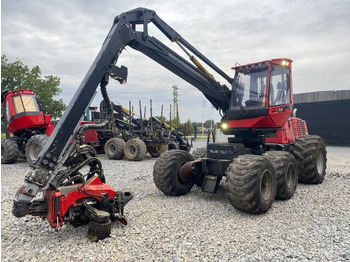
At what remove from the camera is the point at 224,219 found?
4.81m

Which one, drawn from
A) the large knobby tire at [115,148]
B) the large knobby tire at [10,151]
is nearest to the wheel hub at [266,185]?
the large knobby tire at [115,148]

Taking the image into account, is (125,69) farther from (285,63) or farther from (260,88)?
(285,63)

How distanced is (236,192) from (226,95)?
278 cm

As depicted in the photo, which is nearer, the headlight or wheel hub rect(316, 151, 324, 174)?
the headlight

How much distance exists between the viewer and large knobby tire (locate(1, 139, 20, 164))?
1183 centimetres

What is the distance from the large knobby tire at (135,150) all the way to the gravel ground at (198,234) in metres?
6.64

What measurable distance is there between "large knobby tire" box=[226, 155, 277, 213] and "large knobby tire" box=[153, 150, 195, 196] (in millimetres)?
1447

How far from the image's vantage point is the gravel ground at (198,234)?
140 inches

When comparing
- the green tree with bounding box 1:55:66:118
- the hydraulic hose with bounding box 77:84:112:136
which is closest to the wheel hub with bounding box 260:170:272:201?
the hydraulic hose with bounding box 77:84:112:136

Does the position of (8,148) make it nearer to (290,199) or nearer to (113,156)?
(113,156)

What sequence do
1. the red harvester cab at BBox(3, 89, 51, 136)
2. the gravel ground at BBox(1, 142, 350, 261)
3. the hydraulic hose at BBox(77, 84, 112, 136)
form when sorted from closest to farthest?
the gravel ground at BBox(1, 142, 350, 261) → the hydraulic hose at BBox(77, 84, 112, 136) → the red harvester cab at BBox(3, 89, 51, 136)

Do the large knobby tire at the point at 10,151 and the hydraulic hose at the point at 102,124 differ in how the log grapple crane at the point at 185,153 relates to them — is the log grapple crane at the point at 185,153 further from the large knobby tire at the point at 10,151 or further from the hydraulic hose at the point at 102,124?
the large knobby tire at the point at 10,151

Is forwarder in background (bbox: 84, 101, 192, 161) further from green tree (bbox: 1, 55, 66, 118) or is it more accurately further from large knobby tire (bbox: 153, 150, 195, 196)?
green tree (bbox: 1, 55, 66, 118)

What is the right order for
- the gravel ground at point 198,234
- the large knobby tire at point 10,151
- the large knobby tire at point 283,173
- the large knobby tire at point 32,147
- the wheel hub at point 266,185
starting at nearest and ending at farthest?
the gravel ground at point 198,234
the wheel hub at point 266,185
the large knobby tire at point 283,173
the large knobby tire at point 32,147
the large knobby tire at point 10,151
